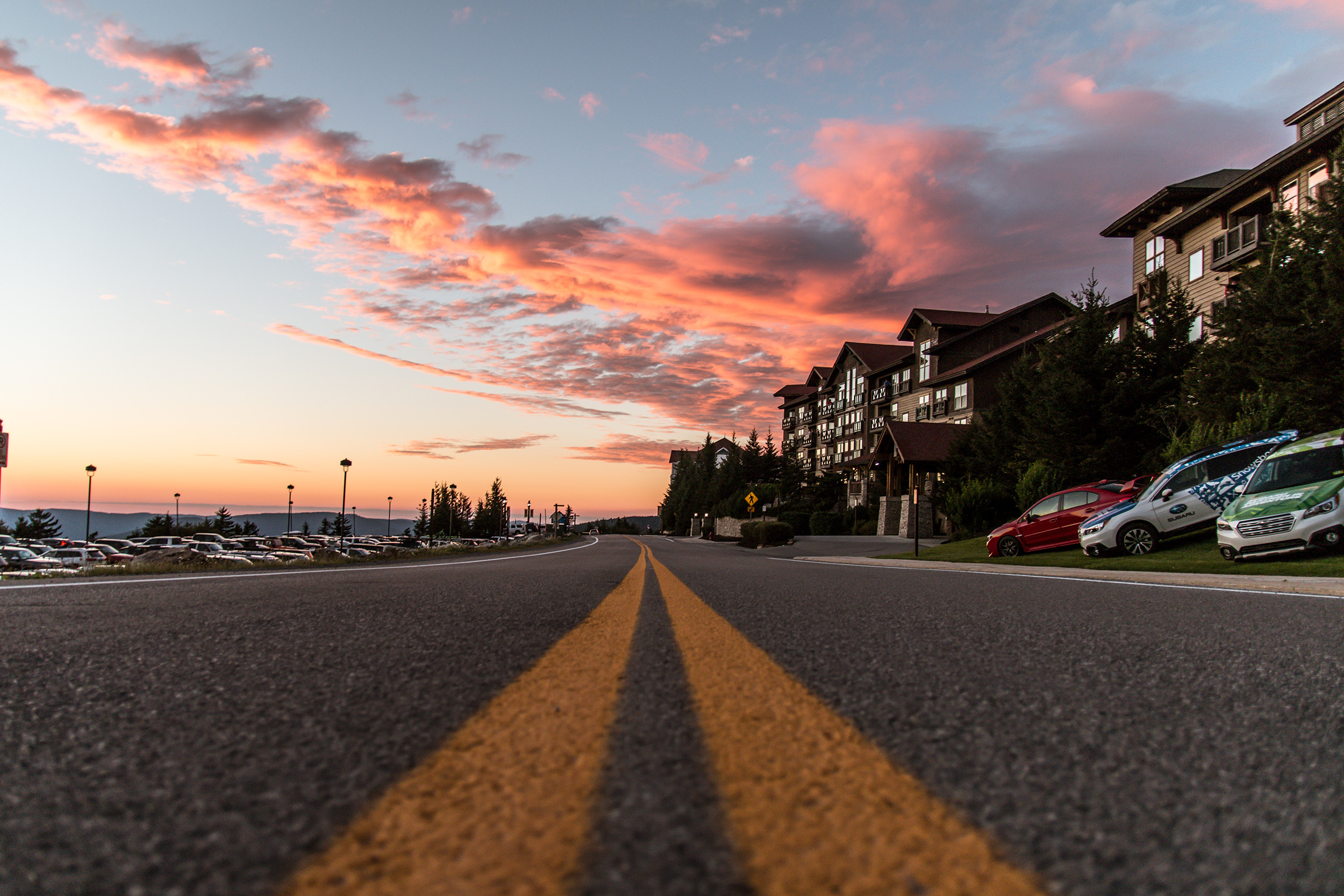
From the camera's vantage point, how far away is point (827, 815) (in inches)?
44.3

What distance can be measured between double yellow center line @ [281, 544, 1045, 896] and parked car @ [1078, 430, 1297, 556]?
16.3 m

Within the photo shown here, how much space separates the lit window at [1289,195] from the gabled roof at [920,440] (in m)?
17.2

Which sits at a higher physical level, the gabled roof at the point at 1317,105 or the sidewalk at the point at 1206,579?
the gabled roof at the point at 1317,105

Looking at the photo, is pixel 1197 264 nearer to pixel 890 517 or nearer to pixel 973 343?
pixel 890 517

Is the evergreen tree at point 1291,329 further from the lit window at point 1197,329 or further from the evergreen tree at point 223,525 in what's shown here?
the evergreen tree at point 223,525

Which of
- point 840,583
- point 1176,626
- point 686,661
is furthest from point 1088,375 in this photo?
point 686,661

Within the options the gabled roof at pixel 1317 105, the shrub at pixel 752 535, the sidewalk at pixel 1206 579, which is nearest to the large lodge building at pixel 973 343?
the gabled roof at pixel 1317 105

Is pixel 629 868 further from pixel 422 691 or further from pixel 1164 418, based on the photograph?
pixel 1164 418

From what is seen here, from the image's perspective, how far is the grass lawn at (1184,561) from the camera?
10.4m

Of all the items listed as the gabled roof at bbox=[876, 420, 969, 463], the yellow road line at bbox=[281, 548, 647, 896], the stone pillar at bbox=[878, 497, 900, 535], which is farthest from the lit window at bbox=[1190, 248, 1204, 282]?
the yellow road line at bbox=[281, 548, 647, 896]

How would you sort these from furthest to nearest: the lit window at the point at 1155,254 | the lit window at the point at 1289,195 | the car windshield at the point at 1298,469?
1. the lit window at the point at 1155,254
2. the lit window at the point at 1289,195
3. the car windshield at the point at 1298,469

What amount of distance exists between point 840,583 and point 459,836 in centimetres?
679

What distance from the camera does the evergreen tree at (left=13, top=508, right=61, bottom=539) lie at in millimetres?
99125

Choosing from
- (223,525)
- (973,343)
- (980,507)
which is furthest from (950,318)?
(223,525)
